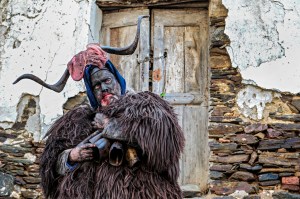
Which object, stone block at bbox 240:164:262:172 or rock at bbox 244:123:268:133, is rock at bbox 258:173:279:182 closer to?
stone block at bbox 240:164:262:172

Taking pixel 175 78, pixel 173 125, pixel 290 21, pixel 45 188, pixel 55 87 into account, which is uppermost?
pixel 290 21

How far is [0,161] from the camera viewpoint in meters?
5.95

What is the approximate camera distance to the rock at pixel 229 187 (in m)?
5.39

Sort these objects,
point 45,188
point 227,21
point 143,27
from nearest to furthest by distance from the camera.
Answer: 1. point 45,188
2. point 227,21
3. point 143,27

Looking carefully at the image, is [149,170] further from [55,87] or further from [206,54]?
[206,54]

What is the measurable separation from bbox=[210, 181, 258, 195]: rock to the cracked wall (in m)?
1.47

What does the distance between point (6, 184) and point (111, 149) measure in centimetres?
316

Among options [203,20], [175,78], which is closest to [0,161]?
[175,78]

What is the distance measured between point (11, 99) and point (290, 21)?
2590 mm

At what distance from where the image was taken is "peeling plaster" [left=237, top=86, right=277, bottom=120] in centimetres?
552

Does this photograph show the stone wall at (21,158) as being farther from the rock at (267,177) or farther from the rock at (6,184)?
the rock at (267,177)

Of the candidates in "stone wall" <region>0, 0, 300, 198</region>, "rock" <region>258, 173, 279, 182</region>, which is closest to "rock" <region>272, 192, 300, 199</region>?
"stone wall" <region>0, 0, 300, 198</region>

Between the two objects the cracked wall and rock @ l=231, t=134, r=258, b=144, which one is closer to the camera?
rock @ l=231, t=134, r=258, b=144

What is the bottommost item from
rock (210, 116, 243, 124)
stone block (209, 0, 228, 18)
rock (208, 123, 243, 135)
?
rock (208, 123, 243, 135)
